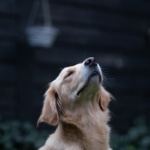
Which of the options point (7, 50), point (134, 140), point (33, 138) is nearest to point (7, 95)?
point (7, 50)

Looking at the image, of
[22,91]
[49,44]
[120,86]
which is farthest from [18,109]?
[120,86]

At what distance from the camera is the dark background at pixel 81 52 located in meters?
9.49

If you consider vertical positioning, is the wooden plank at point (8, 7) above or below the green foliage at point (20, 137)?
above

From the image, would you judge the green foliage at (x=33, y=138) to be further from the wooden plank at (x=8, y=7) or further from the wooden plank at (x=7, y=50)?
the wooden plank at (x=8, y=7)

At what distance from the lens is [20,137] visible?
28.2 ft

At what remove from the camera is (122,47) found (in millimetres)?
10844

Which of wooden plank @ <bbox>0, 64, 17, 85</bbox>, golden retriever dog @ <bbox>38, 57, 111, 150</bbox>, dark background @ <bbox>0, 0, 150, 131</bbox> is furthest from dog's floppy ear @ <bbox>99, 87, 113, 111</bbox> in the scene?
wooden plank @ <bbox>0, 64, 17, 85</bbox>

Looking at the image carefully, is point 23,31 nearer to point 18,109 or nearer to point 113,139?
point 18,109

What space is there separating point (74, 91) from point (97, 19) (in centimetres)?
453

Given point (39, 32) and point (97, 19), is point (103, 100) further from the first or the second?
point (97, 19)

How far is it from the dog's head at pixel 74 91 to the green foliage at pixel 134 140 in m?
2.51

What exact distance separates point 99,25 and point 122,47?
0.55 meters

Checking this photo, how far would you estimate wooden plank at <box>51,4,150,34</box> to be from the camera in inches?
395

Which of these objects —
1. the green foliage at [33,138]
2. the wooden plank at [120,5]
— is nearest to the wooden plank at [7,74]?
the green foliage at [33,138]
